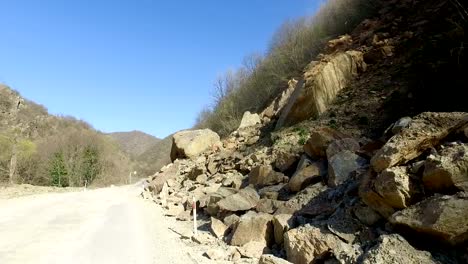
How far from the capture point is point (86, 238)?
1034 cm

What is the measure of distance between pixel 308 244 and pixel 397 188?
180 centimetres

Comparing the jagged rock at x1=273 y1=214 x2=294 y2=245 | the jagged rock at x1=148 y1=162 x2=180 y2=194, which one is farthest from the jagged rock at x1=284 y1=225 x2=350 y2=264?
the jagged rock at x1=148 y1=162 x2=180 y2=194

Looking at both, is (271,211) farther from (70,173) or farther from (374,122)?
(70,173)

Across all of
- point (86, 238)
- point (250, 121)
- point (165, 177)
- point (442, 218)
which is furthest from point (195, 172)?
point (442, 218)

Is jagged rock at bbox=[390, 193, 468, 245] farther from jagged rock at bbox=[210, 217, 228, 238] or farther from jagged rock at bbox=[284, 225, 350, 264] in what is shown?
jagged rock at bbox=[210, 217, 228, 238]

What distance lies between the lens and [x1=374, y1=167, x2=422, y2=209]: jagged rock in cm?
604

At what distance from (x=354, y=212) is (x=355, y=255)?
116cm

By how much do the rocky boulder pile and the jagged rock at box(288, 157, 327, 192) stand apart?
0.03 metres

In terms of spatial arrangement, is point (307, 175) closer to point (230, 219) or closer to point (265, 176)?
point (230, 219)

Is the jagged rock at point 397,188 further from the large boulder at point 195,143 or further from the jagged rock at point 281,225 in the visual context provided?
the large boulder at point 195,143

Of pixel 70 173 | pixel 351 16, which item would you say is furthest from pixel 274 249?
pixel 70 173

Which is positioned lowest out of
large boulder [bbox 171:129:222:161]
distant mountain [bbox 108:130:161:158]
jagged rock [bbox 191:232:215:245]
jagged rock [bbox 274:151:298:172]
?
jagged rock [bbox 191:232:215:245]

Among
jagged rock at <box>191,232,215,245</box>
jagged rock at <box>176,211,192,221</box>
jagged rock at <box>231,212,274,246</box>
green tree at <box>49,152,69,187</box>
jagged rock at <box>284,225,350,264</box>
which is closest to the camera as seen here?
jagged rock at <box>284,225,350,264</box>

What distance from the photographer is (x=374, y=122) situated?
41.6 ft
